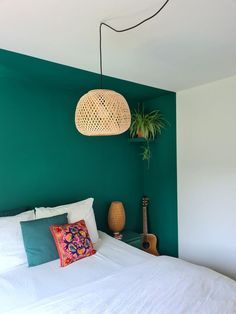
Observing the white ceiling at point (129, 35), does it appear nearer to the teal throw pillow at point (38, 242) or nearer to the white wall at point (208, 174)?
the white wall at point (208, 174)

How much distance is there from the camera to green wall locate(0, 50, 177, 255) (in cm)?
245

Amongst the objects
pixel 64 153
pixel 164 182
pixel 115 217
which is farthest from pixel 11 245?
pixel 164 182

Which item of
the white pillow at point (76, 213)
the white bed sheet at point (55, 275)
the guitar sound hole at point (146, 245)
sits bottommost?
the guitar sound hole at point (146, 245)

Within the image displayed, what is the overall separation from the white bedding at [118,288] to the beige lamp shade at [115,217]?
0.94 metres

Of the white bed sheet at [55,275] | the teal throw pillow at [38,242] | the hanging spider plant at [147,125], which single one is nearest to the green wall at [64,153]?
the hanging spider plant at [147,125]

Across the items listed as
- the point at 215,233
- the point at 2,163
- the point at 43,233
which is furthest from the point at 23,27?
the point at 215,233

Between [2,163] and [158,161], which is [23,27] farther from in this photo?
[158,161]

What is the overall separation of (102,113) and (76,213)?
1.23m

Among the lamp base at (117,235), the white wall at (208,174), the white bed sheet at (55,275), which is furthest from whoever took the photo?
the lamp base at (117,235)

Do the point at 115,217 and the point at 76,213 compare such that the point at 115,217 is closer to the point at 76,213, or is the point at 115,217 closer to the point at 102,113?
the point at 76,213

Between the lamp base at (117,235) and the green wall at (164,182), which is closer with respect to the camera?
the lamp base at (117,235)


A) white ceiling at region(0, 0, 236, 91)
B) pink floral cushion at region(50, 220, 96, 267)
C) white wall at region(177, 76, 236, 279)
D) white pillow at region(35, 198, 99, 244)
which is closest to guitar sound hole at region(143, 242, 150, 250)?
white wall at region(177, 76, 236, 279)

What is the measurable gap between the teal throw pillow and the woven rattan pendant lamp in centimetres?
96

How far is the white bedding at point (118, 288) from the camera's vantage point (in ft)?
4.54
